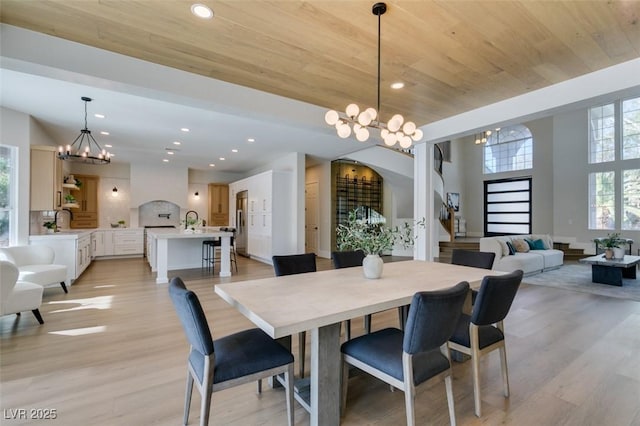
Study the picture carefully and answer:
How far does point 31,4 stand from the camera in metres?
2.11

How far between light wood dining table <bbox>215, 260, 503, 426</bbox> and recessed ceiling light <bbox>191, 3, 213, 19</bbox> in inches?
78.3

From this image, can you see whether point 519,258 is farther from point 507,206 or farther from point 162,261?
point 162,261

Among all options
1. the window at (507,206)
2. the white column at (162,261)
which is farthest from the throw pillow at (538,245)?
the white column at (162,261)

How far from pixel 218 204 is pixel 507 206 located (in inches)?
411

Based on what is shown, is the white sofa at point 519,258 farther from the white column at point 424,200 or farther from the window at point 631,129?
the window at point 631,129

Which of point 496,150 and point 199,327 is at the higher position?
point 496,150

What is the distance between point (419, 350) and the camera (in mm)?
1503

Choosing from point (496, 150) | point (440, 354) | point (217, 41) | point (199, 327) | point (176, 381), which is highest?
point (496, 150)

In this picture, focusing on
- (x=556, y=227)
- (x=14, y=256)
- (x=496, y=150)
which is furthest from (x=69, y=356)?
(x=496, y=150)

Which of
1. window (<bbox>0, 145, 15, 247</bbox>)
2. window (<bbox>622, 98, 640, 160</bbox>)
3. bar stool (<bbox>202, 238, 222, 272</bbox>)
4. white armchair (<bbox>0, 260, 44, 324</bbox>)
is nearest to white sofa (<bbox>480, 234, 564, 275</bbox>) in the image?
window (<bbox>622, 98, 640, 160</bbox>)

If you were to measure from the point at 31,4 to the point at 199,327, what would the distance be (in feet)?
8.64

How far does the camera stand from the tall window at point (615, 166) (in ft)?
26.1

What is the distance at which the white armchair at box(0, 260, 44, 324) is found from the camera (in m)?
2.86

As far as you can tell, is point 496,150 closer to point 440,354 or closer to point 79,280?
point 440,354
